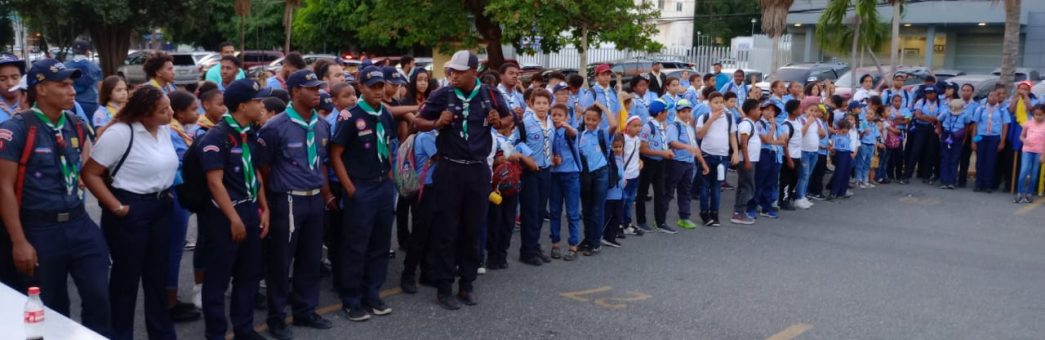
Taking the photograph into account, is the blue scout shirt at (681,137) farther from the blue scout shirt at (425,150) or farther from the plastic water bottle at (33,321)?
the plastic water bottle at (33,321)

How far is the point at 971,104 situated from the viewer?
46.9ft

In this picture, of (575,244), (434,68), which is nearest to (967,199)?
(575,244)

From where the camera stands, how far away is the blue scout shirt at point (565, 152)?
27.3 ft

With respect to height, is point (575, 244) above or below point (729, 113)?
below

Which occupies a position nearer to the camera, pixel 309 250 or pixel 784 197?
pixel 309 250

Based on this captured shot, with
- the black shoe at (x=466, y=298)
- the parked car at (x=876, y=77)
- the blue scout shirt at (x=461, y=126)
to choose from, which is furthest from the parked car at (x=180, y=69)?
the blue scout shirt at (x=461, y=126)

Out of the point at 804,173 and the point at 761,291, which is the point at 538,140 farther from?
the point at 804,173

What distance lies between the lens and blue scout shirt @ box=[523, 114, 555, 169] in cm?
800

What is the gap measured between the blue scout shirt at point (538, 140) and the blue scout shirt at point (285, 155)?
2629 mm

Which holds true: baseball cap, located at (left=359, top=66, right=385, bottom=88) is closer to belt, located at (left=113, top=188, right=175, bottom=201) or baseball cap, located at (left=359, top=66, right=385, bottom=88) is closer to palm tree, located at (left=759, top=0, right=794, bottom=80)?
belt, located at (left=113, top=188, right=175, bottom=201)

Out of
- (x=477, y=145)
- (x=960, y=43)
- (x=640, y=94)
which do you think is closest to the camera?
(x=477, y=145)

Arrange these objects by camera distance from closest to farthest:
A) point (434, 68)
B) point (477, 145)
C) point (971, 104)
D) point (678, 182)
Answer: point (477, 145)
point (678, 182)
point (971, 104)
point (434, 68)

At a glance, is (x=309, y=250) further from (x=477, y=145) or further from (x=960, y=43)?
(x=960, y=43)

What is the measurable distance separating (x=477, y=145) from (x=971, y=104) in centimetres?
1083
